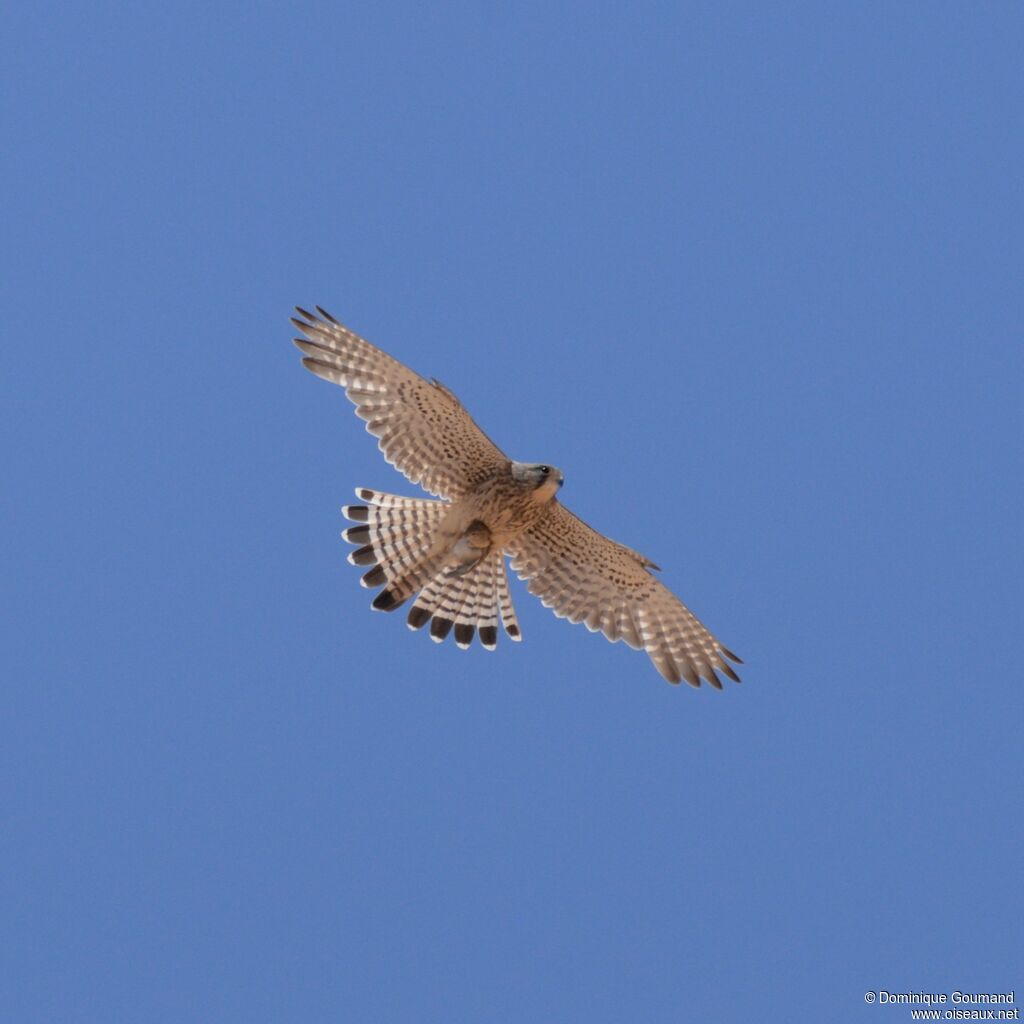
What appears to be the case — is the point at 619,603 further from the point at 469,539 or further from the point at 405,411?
the point at 405,411

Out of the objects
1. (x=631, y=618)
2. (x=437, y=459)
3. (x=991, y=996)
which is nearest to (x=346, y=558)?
(x=437, y=459)

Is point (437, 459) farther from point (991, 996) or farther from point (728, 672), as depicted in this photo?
point (991, 996)

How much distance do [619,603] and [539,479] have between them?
53.2 inches

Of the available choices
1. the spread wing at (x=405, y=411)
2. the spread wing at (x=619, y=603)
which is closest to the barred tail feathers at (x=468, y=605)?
the spread wing at (x=619, y=603)

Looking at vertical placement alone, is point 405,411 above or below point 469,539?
above

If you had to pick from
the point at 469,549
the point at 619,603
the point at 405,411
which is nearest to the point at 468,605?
the point at 469,549

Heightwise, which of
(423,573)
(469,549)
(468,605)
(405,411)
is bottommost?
(423,573)

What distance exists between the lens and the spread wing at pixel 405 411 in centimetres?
1195

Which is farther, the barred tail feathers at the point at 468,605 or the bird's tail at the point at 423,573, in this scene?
the barred tail feathers at the point at 468,605

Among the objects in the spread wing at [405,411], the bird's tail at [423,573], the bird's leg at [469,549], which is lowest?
the bird's tail at [423,573]

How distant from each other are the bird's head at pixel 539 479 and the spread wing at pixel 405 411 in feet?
0.85

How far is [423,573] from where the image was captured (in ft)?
40.0

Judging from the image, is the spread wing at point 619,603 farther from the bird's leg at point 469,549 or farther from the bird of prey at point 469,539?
the bird's leg at point 469,549

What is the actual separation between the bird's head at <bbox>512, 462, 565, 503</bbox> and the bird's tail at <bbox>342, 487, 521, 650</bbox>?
54 cm
